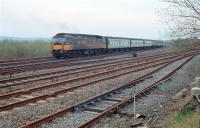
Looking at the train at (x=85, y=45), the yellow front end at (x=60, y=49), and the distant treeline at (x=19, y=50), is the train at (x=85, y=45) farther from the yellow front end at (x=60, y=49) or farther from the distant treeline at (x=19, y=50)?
the distant treeline at (x=19, y=50)

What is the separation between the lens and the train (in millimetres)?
34969

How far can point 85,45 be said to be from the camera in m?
38.4

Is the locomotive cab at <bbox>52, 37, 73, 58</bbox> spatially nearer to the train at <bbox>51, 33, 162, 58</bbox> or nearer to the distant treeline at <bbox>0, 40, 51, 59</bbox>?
the train at <bbox>51, 33, 162, 58</bbox>

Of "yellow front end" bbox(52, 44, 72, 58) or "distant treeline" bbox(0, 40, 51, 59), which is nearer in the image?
"yellow front end" bbox(52, 44, 72, 58)

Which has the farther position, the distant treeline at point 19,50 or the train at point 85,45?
the distant treeline at point 19,50

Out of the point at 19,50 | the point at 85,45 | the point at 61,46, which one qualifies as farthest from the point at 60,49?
the point at 19,50

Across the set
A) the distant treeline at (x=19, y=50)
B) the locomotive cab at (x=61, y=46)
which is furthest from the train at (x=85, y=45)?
the distant treeline at (x=19, y=50)

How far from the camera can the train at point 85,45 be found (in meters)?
35.0

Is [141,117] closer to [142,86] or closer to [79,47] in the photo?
[142,86]

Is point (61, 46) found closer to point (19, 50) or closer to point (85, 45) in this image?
point (85, 45)

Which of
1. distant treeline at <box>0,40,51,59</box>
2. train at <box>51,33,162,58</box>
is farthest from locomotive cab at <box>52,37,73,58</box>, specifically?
distant treeline at <box>0,40,51,59</box>

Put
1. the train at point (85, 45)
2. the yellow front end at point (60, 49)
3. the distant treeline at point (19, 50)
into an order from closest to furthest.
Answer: the yellow front end at point (60, 49), the train at point (85, 45), the distant treeline at point (19, 50)

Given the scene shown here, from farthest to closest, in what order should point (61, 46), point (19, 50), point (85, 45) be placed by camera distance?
point (85, 45) → point (19, 50) → point (61, 46)

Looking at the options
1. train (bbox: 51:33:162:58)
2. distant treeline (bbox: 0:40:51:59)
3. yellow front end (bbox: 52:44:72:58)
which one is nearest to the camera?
yellow front end (bbox: 52:44:72:58)
